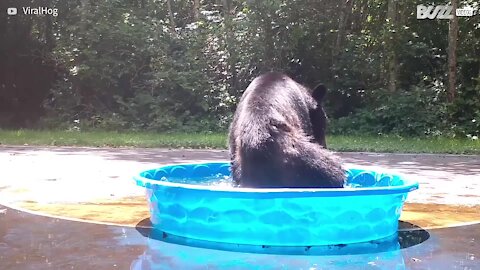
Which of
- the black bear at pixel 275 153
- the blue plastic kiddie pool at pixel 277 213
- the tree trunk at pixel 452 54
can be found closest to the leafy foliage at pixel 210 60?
the tree trunk at pixel 452 54

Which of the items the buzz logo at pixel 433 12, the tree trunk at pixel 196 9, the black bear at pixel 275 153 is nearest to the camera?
the black bear at pixel 275 153

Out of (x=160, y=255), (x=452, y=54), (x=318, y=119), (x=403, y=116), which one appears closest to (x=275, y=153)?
(x=160, y=255)

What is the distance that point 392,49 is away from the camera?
17672 mm

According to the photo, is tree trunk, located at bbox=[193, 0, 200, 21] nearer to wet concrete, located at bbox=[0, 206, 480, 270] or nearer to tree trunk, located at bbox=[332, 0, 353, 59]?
tree trunk, located at bbox=[332, 0, 353, 59]

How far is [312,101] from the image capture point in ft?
18.9

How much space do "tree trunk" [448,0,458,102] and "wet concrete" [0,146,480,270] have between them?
754cm

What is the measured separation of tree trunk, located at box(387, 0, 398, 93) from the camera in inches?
690

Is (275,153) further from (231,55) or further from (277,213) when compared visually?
(231,55)

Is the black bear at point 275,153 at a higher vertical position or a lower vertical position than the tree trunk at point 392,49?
lower

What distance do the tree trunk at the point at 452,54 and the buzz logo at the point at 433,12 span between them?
48 centimetres

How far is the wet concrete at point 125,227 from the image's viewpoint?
3.77 meters

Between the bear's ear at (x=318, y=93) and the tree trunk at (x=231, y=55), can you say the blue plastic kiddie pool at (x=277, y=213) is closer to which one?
the bear's ear at (x=318, y=93)

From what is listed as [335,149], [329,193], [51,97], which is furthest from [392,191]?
[51,97]

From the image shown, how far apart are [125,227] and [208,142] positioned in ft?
28.7
